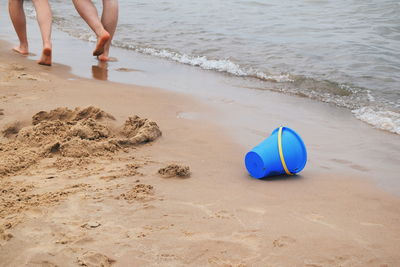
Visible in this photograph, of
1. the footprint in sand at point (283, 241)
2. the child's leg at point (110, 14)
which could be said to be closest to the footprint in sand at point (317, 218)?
the footprint in sand at point (283, 241)

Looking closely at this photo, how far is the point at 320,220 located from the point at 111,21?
4187mm

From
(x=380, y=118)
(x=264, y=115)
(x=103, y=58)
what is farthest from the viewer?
(x=103, y=58)

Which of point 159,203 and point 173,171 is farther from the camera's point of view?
point 173,171

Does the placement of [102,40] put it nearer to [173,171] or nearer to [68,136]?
[68,136]

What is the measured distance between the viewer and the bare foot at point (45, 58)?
514 cm

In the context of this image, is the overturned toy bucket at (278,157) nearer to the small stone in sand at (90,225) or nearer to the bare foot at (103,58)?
the small stone in sand at (90,225)

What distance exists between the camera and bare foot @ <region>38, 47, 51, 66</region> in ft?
16.9

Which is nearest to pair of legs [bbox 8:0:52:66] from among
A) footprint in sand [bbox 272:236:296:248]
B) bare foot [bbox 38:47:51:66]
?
bare foot [bbox 38:47:51:66]

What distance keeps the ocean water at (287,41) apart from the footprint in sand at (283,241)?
2.51 meters

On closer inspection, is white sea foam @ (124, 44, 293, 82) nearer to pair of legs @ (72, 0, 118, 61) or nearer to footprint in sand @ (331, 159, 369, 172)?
pair of legs @ (72, 0, 118, 61)

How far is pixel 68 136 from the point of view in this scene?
3059 millimetres

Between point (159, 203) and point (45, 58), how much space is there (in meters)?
3.52

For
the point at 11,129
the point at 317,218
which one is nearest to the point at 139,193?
the point at 317,218

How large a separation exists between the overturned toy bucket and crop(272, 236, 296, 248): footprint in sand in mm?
768
